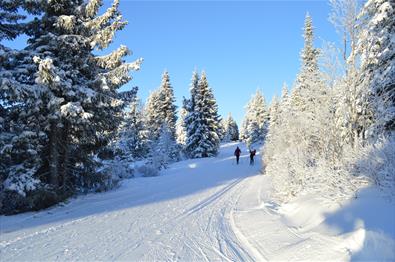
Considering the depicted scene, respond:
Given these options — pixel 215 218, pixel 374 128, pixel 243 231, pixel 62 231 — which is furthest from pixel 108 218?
pixel 374 128

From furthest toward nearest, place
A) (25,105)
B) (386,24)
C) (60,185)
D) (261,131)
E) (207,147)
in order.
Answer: (261,131) → (207,147) → (386,24) → (60,185) → (25,105)

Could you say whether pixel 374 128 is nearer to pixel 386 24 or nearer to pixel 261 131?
pixel 386 24

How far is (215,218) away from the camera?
10.3 metres

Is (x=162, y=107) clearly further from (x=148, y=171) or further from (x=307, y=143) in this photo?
(x=307, y=143)

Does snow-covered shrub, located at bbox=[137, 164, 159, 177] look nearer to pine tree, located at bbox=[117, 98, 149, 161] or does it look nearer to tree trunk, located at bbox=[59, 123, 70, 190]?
tree trunk, located at bbox=[59, 123, 70, 190]

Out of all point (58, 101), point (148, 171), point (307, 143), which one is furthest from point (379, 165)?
point (148, 171)

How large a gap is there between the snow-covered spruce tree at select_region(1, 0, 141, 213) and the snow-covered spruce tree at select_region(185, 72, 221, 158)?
87.5 feet

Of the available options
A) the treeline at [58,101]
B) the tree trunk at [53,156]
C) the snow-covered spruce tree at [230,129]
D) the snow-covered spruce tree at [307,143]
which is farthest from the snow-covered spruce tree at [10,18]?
the snow-covered spruce tree at [230,129]

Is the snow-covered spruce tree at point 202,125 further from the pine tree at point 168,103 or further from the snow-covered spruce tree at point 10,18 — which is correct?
the snow-covered spruce tree at point 10,18

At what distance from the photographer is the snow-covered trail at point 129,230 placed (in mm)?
6676

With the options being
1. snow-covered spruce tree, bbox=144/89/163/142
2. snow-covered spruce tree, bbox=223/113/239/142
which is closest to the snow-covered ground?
snow-covered spruce tree, bbox=144/89/163/142

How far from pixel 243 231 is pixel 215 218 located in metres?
1.84

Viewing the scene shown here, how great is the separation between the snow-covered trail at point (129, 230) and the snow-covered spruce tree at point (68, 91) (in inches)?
62.9

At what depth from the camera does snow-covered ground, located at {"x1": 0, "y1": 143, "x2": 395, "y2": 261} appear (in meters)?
6.10
